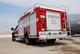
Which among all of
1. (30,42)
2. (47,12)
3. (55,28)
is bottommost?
(30,42)

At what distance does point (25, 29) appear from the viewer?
17703 millimetres

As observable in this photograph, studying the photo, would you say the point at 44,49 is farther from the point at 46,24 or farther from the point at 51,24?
the point at 51,24

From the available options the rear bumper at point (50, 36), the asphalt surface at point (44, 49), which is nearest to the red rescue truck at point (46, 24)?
the rear bumper at point (50, 36)

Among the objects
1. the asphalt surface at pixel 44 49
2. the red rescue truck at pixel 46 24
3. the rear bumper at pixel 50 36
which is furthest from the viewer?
the red rescue truck at pixel 46 24

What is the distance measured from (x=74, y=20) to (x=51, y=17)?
30.9ft

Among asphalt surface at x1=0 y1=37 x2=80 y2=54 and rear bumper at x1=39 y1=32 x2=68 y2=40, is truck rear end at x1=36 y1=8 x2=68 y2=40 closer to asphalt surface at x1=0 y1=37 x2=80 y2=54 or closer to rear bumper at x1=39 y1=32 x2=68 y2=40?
rear bumper at x1=39 y1=32 x2=68 y2=40

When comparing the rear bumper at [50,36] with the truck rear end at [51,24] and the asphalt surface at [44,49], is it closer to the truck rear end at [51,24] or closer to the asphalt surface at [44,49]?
the truck rear end at [51,24]

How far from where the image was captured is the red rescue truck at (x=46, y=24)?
14836 mm

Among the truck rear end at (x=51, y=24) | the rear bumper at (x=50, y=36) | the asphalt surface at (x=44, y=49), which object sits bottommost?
the asphalt surface at (x=44, y=49)

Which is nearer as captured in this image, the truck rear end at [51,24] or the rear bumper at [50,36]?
the rear bumper at [50,36]

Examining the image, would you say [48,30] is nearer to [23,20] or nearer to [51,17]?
[51,17]

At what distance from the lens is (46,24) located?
1520 cm

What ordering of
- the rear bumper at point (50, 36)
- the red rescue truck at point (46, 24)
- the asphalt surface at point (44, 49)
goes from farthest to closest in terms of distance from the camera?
the red rescue truck at point (46, 24) < the rear bumper at point (50, 36) < the asphalt surface at point (44, 49)

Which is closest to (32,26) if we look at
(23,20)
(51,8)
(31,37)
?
(31,37)
